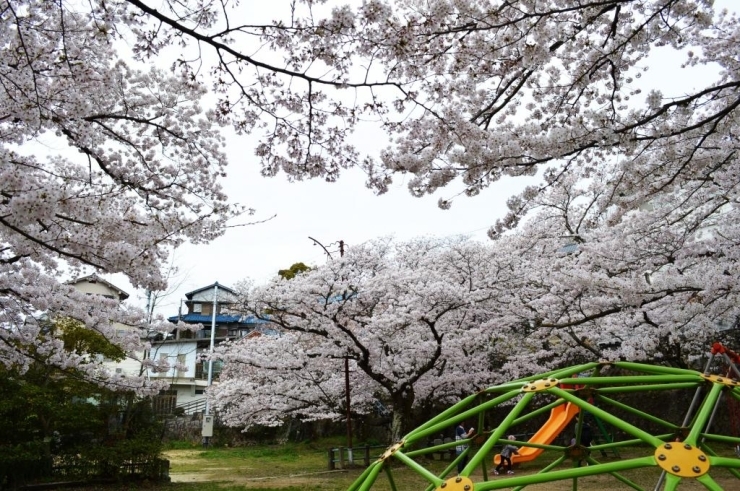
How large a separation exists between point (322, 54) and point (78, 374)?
8031 mm

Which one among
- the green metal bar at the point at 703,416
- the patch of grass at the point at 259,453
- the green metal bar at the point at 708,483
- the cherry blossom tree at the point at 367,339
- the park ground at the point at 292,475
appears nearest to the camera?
the green metal bar at the point at 708,483

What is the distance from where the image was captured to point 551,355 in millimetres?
14359

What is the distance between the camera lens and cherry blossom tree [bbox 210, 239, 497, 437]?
40.6 feet

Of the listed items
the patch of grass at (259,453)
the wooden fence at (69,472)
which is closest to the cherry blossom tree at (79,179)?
the wooden fence at (69,472)

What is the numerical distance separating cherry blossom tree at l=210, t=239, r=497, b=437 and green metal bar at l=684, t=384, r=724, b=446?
9891 mm

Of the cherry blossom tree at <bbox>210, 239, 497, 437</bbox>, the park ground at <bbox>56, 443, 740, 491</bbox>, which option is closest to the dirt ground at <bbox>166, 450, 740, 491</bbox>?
the park ground at <bbox>56, 443, 740, 491</bbox>

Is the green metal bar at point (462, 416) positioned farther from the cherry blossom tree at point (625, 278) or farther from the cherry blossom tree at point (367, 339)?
the cherry blossom tree at point (367, 339)

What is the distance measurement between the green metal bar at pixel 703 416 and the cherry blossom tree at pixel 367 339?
32.4 feet

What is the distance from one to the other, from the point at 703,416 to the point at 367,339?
35.7ft

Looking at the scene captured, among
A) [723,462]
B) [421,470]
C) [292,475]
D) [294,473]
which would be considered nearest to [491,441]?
[421,470]

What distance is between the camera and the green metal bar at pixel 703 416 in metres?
1.76

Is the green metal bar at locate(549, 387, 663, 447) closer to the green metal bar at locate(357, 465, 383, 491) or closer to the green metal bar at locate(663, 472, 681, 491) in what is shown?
the green metal bar at locate(663, 472, 681, 491)

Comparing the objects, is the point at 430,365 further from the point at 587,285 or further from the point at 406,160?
the point at 406,160

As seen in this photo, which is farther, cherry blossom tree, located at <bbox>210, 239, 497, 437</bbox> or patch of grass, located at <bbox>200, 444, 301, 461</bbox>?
patch of grass, located at <bbox>200, 444, 301, 461</bbox>
